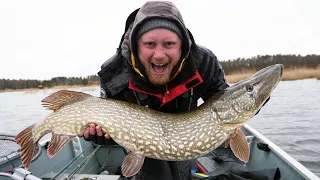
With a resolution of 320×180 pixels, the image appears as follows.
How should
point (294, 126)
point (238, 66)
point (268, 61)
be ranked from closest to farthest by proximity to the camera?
1. point (294, 126)
2. point (238, 66)
3. point (268, 61)

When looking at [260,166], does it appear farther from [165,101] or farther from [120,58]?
[120,58]

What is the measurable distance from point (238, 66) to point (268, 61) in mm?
3355

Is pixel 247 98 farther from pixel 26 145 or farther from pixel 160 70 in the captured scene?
pixel 26 145

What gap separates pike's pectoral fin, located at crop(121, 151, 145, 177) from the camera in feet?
5.45

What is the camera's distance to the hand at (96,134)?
5.69 feet

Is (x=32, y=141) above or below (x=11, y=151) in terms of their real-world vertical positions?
above

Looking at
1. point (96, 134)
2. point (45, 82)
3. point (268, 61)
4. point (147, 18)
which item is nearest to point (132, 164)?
point (96, 134)

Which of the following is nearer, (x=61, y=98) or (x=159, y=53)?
(x=159, y=53)

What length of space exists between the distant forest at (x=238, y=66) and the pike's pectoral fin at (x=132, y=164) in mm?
17050

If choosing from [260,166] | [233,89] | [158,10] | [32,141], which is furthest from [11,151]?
[260,166]

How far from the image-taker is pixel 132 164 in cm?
169

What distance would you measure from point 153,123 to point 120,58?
0.59m

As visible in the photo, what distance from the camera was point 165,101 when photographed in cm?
191

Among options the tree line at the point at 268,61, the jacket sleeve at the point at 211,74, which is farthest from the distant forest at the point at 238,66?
the jacket sleeve at the point at 211,74
